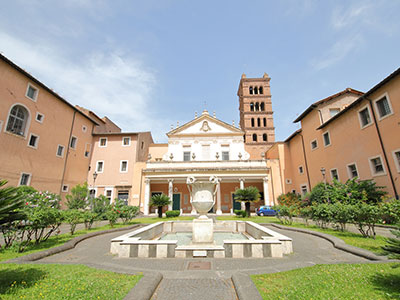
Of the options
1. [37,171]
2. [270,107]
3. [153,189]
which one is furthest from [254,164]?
[37,171]

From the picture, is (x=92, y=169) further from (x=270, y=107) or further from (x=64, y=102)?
(x=270, y=107)

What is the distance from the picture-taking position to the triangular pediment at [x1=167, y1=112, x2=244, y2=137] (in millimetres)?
27312

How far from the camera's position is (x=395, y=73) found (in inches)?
478

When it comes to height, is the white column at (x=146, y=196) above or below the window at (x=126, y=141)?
below

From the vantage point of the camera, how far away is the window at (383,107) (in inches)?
510

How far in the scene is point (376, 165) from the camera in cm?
1387

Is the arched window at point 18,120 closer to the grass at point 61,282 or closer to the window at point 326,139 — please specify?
the grass at point 61,282

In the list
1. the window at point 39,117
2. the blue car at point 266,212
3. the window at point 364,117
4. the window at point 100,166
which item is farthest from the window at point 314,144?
the window at point 39,117

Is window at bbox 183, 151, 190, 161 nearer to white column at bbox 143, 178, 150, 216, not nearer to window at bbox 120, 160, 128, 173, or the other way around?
white column at bbox 143, 178, 150, 216

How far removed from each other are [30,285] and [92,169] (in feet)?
79.4

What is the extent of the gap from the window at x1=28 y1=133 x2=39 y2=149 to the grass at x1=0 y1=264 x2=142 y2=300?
17583 mm

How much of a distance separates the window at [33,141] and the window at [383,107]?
28173 millimetres

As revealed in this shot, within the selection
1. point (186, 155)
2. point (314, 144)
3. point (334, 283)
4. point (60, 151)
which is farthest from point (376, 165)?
point (60, 151)

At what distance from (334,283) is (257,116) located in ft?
121
